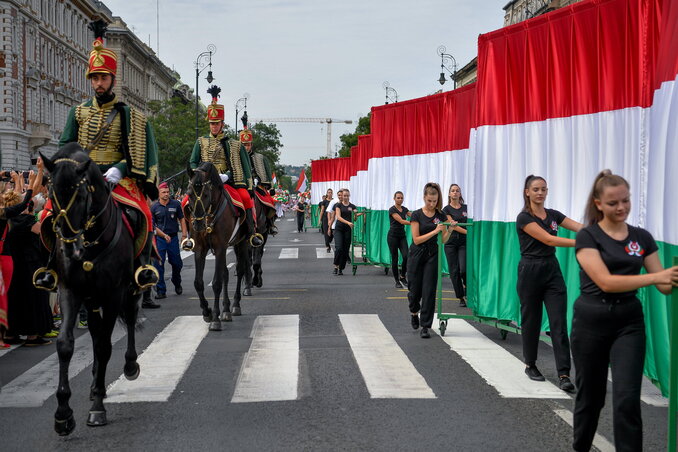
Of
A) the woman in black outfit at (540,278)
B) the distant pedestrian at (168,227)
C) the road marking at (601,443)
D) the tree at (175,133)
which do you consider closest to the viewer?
the road marking at (601,443)

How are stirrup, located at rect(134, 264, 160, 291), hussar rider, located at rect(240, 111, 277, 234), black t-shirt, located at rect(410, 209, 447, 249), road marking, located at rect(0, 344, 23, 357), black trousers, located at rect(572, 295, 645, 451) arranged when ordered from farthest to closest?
hussar rider, located at rect(240, 111, 277, 234)
black t-shirt, located at rect(410, 209, 447, 249)
road marking, located at rect(0, 344, 23, 357)
stirrup, located at rect(134, 264, 160, 291)
black trousers, located at rect(572, 295, 645, 451)

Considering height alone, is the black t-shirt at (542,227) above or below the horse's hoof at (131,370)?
above

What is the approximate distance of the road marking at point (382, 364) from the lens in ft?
25.6

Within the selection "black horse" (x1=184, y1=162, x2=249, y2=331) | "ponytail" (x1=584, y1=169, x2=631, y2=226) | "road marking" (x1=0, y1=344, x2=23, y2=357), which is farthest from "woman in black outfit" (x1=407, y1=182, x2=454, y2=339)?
"ponytail" (x1=584, y1=169, x2=631, y2=226)

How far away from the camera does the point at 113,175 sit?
7.35m

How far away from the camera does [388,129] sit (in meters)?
21.3

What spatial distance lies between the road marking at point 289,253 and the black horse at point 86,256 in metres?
19.5

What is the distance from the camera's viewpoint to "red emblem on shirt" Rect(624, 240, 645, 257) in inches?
204

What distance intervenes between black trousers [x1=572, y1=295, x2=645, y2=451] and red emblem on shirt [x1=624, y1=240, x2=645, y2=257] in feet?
0.93

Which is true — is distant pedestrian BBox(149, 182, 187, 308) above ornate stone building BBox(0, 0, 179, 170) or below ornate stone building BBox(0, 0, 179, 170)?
below

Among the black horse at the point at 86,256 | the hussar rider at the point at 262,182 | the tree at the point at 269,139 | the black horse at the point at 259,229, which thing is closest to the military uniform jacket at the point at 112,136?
the black horse at the point at 86,256

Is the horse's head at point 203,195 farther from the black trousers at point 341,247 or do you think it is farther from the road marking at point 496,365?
the black trousers at point 341,247

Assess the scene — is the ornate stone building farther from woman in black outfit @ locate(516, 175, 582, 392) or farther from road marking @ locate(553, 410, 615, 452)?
road marking @ locate(553, 410, 615, 452)

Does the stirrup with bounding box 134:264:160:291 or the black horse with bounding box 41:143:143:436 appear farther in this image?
the stirrup with bounding box 134:264:160:291
